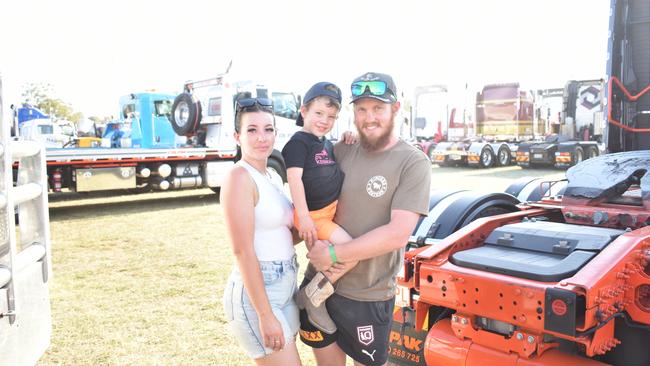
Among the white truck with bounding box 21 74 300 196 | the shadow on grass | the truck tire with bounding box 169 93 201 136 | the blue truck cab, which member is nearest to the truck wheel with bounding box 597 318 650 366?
the white truck with bounding box 21 74 300 196

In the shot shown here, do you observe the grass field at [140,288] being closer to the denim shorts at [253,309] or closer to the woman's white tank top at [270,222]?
the denim shorts at [253,309]

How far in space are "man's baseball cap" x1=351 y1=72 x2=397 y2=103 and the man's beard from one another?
0.12 m

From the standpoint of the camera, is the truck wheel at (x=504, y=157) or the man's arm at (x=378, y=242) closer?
the man's arm at (x=378, y=242)

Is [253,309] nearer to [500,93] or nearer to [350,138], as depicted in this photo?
[350,138]

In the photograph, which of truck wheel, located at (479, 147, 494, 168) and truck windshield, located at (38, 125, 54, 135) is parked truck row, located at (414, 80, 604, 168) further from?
truck windshield, located at (38, 125, 54, 135)

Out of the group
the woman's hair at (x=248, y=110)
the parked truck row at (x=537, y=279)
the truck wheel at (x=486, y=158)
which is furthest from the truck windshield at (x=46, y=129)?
the truck wheel at (x=486, y=158)

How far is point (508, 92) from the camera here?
22.7 meters

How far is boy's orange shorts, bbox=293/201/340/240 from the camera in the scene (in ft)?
8.09

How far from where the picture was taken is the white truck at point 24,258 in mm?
1831

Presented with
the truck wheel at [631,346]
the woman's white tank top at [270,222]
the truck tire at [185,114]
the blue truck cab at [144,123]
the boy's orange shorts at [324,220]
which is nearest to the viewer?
the woman's white tank top at [270,222]

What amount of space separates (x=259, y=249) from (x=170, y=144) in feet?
41.8

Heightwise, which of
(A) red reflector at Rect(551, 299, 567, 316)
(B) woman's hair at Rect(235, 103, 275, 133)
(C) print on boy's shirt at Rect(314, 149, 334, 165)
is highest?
(B) woman's hair at Rect(235, 103, 275, 133)

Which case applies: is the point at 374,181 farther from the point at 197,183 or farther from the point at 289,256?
the point at 197,183

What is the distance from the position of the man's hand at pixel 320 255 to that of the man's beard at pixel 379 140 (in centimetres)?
47
